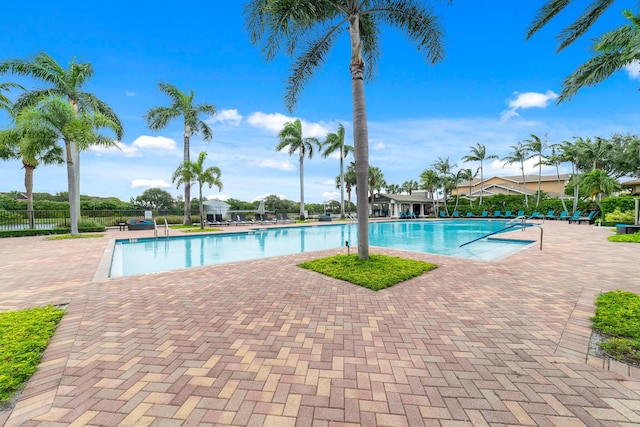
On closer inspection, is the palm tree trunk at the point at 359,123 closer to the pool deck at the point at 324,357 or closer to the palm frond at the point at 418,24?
the palm frond at the point at 418,24

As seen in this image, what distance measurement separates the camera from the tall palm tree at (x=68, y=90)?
13773 mm

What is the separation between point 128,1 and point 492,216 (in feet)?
125

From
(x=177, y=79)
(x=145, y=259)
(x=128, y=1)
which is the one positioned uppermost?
(x=177, y=79)

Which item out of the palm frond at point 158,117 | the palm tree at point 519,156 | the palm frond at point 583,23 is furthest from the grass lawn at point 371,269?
the palm tree at point 519,156

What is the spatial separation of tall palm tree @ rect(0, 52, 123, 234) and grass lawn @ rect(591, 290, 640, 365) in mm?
18255

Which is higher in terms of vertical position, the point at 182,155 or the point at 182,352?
the point at 182,155

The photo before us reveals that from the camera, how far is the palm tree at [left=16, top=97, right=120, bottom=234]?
39.7 ft

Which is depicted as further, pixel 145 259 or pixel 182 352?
pixel 145 259

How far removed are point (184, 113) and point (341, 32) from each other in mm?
19199

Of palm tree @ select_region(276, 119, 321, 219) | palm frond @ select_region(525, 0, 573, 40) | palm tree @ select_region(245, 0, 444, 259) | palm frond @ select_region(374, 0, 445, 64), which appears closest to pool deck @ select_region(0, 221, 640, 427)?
palm tree @ select_region(245, 0, 444, 259)

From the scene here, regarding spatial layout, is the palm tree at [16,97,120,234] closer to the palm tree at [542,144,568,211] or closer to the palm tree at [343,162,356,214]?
the palm tree at [343,162,356,214]

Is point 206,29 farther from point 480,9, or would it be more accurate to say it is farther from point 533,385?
point 533,385

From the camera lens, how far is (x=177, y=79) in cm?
2167

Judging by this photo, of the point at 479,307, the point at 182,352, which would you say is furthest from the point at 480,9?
the point at 182,352
